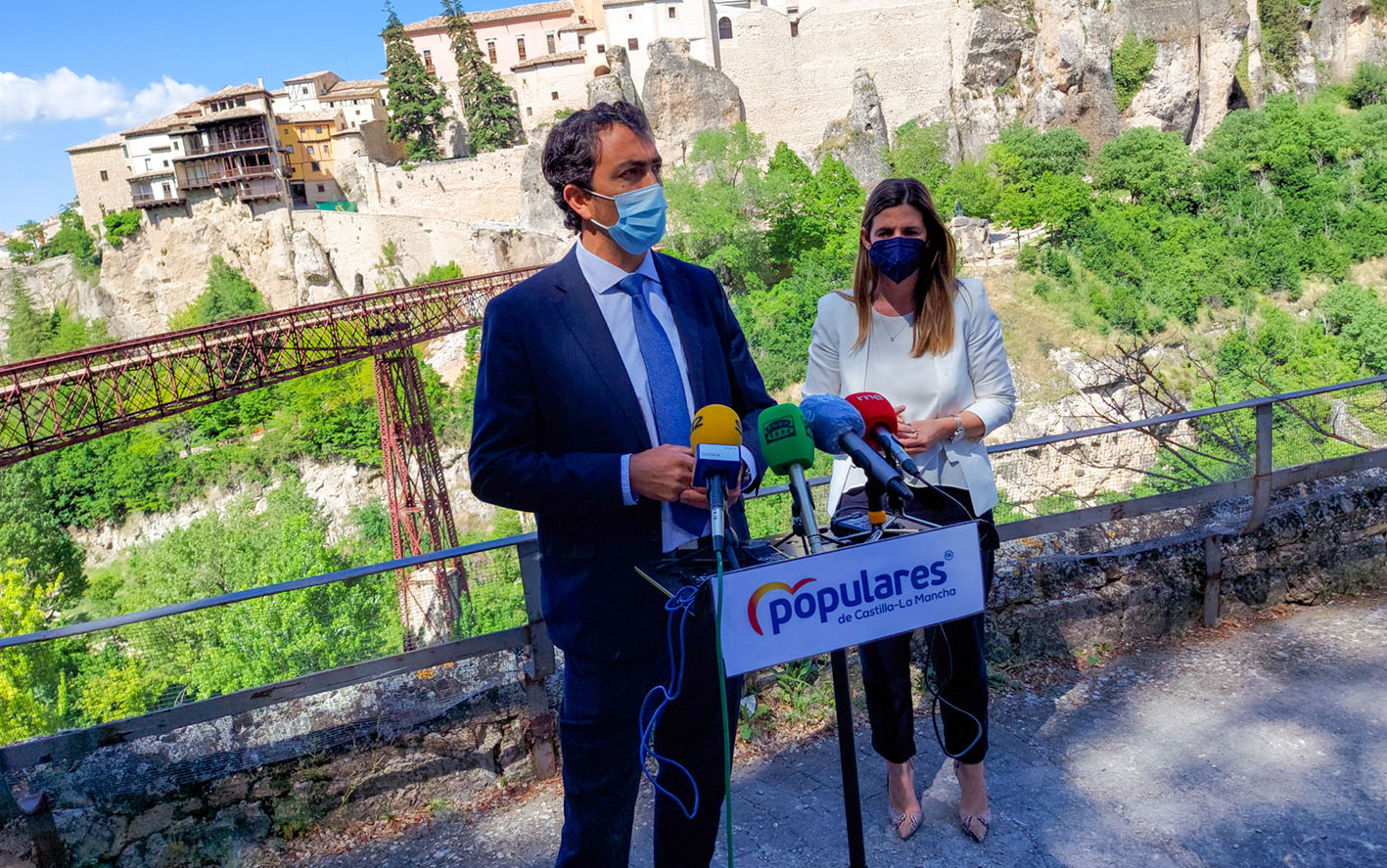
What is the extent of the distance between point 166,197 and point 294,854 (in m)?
49.6

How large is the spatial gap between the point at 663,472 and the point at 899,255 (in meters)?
1.07

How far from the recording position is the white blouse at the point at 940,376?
2.20m

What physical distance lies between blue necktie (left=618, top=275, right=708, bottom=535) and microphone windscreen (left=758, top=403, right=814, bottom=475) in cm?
29

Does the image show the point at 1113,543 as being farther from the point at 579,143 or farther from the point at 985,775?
the point at 579,143

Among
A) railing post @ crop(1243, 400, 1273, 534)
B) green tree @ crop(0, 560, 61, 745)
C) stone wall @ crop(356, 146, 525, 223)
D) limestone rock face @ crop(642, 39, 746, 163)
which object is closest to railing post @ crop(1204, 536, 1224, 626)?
railing post @ crop(1243, 400, 1273, 534)

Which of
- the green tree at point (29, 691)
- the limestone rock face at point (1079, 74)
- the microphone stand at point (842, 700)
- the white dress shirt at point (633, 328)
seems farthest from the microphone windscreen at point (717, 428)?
the limestone rock face at point (1079, 74)

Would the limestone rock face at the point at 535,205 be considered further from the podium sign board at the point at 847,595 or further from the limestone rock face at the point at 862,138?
the podium sign board at the point at 847,595

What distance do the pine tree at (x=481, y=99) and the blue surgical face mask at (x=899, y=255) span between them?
45.1 meters

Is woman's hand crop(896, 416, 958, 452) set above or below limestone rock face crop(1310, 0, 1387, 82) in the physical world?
below

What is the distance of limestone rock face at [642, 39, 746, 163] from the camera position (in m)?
39.8

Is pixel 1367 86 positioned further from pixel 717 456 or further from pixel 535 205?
pixel 717 456

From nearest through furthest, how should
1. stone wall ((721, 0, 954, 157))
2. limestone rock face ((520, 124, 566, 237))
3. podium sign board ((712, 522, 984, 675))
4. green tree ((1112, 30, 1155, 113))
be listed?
1. podium sign board ((712, 522, 984, 675))
2. green tree ((1112, 30, 1155, 113))
3. limestone rock face ((520, 124, 566, 237))
4. stone wall ((721, 0, 954, 157))

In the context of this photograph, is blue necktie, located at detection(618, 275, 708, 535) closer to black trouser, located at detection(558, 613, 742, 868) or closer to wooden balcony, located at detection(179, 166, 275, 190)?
black trouser, located at detection(558, 613, 742, 868)

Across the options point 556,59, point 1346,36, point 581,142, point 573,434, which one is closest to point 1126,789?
point 573,434
